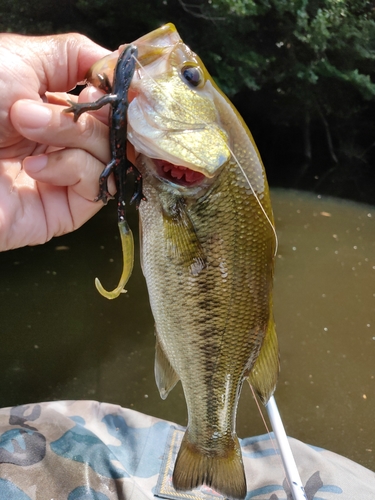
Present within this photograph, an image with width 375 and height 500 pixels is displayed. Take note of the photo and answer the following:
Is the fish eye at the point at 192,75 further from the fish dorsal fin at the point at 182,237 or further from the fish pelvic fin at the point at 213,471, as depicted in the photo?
the fish pelvic fin at the point at 213,471

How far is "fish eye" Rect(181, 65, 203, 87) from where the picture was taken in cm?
72

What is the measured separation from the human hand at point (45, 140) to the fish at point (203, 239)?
0.29 ft

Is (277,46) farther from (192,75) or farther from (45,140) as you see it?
(45,140)

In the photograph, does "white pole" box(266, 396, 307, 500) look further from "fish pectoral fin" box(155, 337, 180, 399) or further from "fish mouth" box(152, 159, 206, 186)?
"fish mouth" box(152, 159, 206, 186)

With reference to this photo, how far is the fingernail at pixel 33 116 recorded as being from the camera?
702 millimetres

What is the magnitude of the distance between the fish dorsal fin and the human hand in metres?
0.13

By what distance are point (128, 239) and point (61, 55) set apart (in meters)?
0.48

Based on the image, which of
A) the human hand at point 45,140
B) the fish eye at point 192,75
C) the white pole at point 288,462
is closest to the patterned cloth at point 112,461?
the white pole at point 288,462

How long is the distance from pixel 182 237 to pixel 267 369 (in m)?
0.39

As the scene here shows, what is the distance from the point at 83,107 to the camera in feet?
2.14

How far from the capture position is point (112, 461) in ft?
4.24

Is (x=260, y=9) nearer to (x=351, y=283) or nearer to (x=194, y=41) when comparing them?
(x=194, y=41)

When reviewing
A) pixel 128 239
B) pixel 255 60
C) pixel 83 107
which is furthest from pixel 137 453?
pixel 255 60

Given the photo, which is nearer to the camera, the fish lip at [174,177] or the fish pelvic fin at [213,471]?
the fish lip at [174,177]
